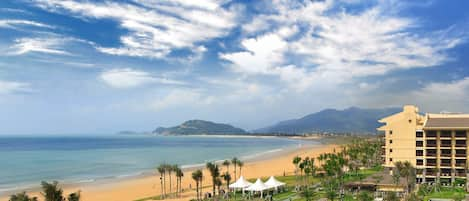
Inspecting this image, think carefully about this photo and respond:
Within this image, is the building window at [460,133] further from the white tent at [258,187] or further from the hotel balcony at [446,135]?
the white tent at [258,187]

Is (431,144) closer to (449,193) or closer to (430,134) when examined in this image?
(430,134)

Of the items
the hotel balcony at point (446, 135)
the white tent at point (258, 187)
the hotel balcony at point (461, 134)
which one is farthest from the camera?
the hotel balcony at point (446, 135)

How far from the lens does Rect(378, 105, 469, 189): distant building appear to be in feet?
179

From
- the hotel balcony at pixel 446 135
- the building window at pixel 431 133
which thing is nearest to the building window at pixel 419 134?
the building window at pixel 431 133

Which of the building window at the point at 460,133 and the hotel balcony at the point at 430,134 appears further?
the hotel balcony at the point at 430,134

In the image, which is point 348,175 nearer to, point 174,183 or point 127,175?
point 174,183

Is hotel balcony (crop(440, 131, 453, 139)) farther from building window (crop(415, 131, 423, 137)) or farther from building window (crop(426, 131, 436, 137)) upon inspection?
building window (crop(415, 131, 423, 137))

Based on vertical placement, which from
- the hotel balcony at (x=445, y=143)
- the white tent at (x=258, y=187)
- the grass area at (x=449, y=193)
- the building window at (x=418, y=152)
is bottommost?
the grass area at (x=449, y=193)

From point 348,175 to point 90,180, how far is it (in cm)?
3969

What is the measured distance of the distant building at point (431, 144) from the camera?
2148 inches

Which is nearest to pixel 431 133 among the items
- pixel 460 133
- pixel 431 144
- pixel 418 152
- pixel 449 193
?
pixel 431 144

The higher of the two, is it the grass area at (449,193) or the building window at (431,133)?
the building window at (431,133)

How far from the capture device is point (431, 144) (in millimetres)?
56188

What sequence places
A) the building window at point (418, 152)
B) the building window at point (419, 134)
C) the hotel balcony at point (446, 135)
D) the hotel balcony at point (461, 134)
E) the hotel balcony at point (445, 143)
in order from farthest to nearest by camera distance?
the building window at point (419, 134) < the building window at point (418, 152) < the hotel balcony at point (445, 143) < the hotel balcony at point (446, 135) < the hotel balcony at point (461, 134)
